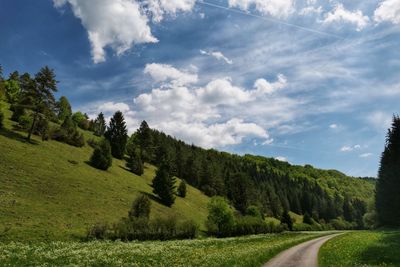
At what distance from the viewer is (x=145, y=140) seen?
434ft

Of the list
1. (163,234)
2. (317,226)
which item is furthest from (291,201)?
(163,234)

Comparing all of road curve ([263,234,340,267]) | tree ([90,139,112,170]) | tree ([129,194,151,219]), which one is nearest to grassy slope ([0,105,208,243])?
tree ([90,139,112,170])

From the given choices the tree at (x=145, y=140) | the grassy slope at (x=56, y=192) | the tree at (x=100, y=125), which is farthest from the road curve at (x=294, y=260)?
the tree at (x=100, y=125)

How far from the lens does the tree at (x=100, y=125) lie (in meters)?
153

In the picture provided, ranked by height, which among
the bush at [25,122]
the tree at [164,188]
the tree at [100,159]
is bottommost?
the tree at [164,188]

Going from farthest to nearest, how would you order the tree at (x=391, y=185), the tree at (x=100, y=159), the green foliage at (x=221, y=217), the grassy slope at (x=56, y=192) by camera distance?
1. the tree at (x=100, y=159)
2. the green foliage at (x=221, y=217)
3. the tree at (x=391, y=185)
4. the grassy slope at (x=56, y=192)

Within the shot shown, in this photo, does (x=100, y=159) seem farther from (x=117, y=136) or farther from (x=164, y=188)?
(x=117, y=136)

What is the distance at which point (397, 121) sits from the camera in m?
76.8

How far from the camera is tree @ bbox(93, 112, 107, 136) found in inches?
6035

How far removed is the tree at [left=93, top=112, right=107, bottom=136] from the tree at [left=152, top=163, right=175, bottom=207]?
6290cm

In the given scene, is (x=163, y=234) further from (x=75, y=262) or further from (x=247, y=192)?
(x=247, y=192)

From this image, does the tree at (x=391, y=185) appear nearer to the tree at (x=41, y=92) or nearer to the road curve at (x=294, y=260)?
the road curve at (x=294, y=260)

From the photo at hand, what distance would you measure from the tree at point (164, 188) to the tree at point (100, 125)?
6290 centimetres

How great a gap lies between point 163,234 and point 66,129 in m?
52.7
